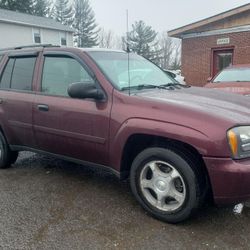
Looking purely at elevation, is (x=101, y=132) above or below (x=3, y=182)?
above

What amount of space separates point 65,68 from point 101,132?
1.00 meters

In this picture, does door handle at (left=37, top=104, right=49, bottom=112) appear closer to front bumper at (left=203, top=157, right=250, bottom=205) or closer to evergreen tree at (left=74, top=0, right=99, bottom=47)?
front bumper at (left=203, top=157, right=250, bottom=205)

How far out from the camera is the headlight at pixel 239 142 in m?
2.79

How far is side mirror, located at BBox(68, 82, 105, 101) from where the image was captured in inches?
137

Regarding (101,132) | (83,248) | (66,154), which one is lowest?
(83,248)

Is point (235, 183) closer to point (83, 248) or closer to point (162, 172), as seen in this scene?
point (162, 172)

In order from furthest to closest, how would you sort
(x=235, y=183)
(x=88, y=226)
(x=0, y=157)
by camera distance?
1. (x=0, y=157)
2. (x=88, y=226)
3. (x=235, y=183)

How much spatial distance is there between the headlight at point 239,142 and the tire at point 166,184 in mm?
422

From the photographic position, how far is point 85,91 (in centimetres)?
347

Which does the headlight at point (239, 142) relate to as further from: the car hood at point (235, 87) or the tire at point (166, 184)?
the car hood at point (235, 87)

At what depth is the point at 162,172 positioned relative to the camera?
10.7 ft

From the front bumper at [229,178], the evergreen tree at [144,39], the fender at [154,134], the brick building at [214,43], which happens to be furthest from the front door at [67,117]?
Answer: the evergreen tree at [144,39]

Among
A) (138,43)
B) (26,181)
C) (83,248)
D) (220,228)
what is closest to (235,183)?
(220,228)

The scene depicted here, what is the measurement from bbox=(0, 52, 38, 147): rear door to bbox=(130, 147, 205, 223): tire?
1736mm
